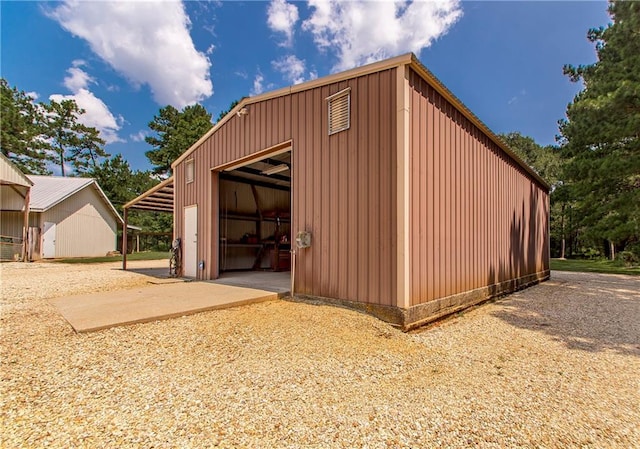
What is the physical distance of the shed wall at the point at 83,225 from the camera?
53.0 ft

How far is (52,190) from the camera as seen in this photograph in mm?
16938

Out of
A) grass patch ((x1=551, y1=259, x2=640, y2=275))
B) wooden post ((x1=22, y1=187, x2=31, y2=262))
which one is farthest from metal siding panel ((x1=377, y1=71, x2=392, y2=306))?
Result: wooden post ((x1=22, y1=187, x2=31, y2=262))

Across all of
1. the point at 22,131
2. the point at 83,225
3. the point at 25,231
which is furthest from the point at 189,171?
the point at 22,131

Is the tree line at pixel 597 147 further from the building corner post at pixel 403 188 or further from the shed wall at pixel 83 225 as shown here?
the building corner post at pixel 403 188

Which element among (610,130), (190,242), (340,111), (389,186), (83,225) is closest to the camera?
(389,186)

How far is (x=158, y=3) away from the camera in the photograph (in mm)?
7062

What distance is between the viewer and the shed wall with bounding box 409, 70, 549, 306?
13.0 feet

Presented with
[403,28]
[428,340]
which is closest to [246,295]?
[428,340]

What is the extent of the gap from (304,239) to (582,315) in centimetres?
453

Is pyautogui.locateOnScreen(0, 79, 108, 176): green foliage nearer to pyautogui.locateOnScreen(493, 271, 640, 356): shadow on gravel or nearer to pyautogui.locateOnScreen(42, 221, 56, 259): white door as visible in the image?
pyautogui.locateOnScreen(42, 221, 56, 259): white door

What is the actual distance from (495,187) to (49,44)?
53.3 ft

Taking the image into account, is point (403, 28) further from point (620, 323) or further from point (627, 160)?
point (627, 160)

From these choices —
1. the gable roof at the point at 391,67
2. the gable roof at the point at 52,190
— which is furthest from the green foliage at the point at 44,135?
the gable roof at the point at 391,67

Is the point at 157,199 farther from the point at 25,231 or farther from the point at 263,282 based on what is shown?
the point at 25,231
